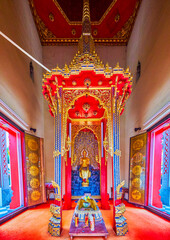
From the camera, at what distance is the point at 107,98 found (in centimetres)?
378

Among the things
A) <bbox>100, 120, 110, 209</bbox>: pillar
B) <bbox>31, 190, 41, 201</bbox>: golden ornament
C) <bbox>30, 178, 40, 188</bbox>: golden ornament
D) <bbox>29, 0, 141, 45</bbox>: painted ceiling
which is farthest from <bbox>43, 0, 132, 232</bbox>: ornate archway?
<bbox>29, 0, 141, 45</bbox>: painted ceiling

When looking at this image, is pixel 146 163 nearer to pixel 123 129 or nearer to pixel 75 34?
pixel 123 129

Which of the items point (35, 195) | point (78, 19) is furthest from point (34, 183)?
point (78, 19)

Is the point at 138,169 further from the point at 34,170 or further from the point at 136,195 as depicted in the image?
the point at 34,170

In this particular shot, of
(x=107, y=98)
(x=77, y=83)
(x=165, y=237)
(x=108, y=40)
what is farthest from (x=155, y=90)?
(x=108, y=40)

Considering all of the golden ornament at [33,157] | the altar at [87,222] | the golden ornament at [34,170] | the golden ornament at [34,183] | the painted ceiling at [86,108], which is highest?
the painted ceiling at [86,108]

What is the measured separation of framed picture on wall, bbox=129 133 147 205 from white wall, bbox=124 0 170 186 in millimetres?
596

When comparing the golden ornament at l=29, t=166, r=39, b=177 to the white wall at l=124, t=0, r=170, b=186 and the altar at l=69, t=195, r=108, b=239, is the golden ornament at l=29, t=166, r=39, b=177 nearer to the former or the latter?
the altar at l=69, t=195, r=108, b=239

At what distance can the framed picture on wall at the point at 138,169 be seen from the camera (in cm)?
482

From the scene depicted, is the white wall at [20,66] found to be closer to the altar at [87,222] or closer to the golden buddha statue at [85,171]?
the golden buddha statue at [85,171]

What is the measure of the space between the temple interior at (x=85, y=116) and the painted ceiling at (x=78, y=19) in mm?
42

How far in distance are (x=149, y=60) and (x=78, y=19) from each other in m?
4.45

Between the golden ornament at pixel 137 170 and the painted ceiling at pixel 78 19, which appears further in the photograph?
the painted ceiling at pixel 78 19

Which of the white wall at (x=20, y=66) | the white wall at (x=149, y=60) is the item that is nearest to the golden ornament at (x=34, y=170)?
the white wall at (x=20, y=66)
